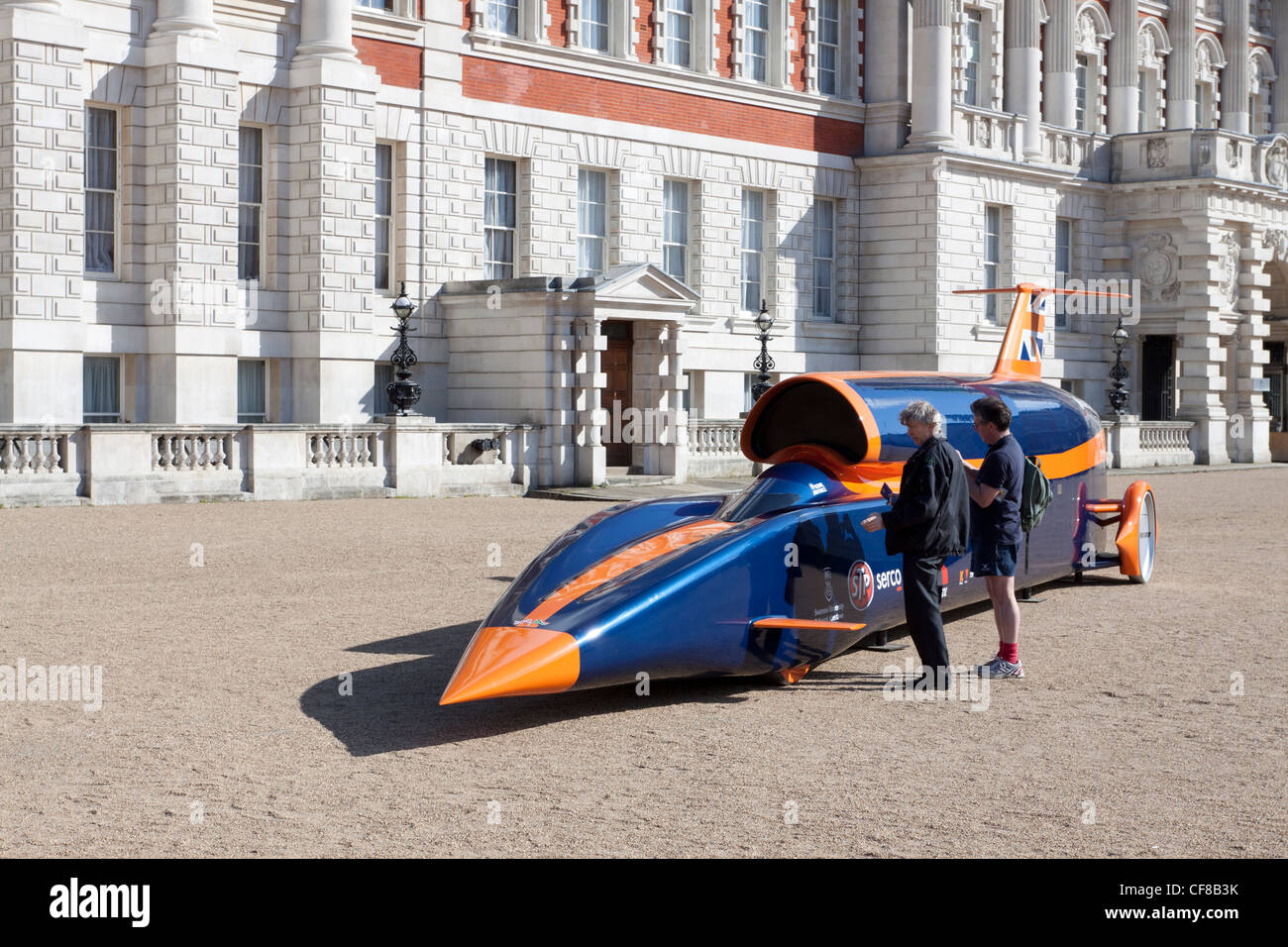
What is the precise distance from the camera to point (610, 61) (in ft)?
107

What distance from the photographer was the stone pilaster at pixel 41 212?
78.9 feet

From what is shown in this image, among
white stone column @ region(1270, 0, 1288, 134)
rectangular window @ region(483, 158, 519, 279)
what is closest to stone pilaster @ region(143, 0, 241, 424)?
rectangular window @ region(483, 158, 519, 279)

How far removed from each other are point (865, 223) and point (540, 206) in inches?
388

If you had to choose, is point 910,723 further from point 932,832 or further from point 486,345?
point 486,345

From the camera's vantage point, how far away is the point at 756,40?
3600 cm

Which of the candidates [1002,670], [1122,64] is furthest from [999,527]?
[1122,64]

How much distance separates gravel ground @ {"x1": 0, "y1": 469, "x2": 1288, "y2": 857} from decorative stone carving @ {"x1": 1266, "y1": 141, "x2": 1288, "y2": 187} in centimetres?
3264

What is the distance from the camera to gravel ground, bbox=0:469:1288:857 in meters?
6.78

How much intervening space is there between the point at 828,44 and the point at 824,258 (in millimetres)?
4750

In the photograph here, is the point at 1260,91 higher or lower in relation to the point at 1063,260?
higher

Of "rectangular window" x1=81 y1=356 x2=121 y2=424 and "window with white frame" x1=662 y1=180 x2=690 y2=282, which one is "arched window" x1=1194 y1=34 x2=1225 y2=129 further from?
"rectangular window" x1=81 y1=356 x2=121 y2=424

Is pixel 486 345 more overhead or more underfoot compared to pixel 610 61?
more underfoot

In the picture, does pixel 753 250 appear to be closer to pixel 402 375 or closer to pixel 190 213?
pixel 402 375

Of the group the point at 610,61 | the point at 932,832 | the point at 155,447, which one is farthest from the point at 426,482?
the point at 932,832
